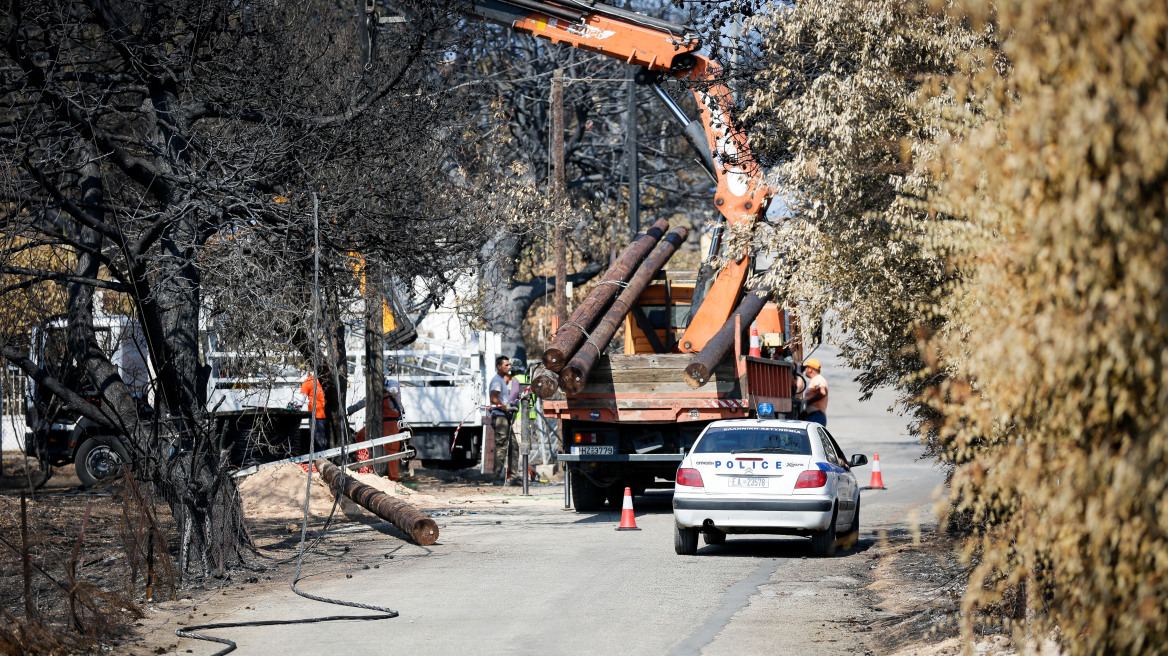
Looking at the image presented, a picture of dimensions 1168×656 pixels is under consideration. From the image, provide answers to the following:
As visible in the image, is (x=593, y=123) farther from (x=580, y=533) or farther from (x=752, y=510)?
(x=752, y=510)

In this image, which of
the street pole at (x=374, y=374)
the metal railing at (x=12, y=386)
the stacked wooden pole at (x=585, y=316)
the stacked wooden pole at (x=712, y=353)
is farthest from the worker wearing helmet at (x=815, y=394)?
the metal railing at (x=12, y=386)

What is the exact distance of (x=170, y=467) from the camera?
11.0m

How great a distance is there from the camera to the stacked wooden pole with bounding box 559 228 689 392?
54.3 feet

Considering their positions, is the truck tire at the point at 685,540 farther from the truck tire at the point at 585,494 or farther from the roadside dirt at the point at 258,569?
the truck tire at the point at 585,494

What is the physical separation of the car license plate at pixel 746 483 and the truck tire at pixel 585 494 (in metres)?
5.48

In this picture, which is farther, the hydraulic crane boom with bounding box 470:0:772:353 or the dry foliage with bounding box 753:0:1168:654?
the hydraulic crane boom with bounding box 470:0:772:353

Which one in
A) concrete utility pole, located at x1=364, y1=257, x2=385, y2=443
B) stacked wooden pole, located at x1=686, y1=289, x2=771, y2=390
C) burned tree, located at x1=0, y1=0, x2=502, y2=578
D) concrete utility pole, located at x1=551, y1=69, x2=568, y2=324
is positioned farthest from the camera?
concrete utility pole, located at x1=551, y1=69, x2=568, y2=324

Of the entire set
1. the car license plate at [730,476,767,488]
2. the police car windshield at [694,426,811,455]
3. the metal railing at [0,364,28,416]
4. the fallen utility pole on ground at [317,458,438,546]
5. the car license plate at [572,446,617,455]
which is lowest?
the fallen utility pole on ground at [317,458,438,546]

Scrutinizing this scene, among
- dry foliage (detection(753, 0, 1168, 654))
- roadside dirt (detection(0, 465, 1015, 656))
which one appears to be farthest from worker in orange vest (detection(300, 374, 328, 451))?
dry foliage (detection(753, 0, 1168, 654))

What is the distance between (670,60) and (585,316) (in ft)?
13.9

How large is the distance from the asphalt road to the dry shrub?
74 cm

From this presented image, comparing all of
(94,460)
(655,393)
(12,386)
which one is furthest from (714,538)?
(94,460)

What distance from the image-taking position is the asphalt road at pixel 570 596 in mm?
8117

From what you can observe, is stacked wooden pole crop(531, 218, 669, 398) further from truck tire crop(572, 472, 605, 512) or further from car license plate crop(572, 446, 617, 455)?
truck tire crop(572, 472, 605, 512)
